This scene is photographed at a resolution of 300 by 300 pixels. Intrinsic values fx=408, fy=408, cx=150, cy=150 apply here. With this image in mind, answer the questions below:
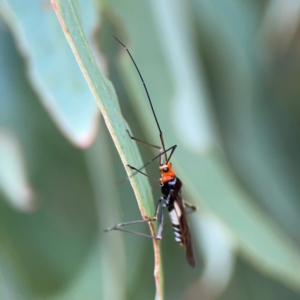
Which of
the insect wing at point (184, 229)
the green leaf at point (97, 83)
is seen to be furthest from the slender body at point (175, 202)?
the green leaf at point (97, 83)

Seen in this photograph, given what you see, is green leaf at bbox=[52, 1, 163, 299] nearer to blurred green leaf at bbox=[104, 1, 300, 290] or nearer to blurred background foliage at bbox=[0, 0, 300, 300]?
blurred background foliage at bbox=[0, 0, 300, 300]

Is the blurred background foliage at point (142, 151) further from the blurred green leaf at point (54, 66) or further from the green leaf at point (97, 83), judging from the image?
the green leaf at point (97, 83)

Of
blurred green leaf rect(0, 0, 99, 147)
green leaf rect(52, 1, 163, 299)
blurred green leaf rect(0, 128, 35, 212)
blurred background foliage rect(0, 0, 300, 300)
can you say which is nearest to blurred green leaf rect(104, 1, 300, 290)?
blurred background foliage rect(0, 0, 300, 300)

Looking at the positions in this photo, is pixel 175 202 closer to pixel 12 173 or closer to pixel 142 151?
pixel 142 151

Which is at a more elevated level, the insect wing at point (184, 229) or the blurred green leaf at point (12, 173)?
the blurred green leaf at point (12, 173)

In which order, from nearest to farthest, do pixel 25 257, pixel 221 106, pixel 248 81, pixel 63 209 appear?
1. pixel 25 257
2. pixel 63 209
3. pixel 248 81
4. pixel 221 106

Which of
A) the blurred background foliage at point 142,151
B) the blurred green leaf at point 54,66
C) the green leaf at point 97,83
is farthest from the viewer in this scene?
the blurred background foliage at point 142,151

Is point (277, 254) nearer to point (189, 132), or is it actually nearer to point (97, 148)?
point (189, 132)

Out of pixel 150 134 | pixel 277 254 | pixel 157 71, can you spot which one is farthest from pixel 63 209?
pixel 277 254
